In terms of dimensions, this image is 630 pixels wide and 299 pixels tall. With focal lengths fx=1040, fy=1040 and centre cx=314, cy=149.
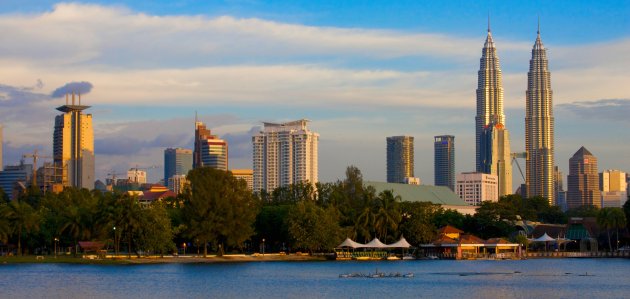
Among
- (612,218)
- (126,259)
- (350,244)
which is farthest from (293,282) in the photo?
(612,218)

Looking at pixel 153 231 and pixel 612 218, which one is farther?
pixel 612 218

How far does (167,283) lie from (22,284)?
1106 centimetres

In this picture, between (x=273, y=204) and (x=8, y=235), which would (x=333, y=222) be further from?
(x=8, y=235)

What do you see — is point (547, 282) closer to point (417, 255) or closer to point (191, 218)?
point (191, 218)

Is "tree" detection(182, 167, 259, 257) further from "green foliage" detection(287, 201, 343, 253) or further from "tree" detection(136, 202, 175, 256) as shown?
"green foliage" detection(287, 201, 343, 253)

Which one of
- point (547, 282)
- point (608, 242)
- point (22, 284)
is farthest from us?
point (608, 242)

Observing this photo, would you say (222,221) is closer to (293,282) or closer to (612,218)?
(293,282)

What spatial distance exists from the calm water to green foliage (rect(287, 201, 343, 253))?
37.0 feet

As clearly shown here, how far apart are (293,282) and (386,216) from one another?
52.1 meters

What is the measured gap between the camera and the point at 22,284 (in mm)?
79188

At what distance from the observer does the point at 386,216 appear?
136 m

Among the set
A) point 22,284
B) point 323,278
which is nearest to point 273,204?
point 323,278

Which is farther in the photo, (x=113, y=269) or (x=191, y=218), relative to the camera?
(x=191, y=218)

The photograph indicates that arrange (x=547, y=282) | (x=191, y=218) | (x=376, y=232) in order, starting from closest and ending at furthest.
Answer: (x=547, y=282)
(x=191, y=218)
(x=376, y=232)
